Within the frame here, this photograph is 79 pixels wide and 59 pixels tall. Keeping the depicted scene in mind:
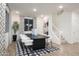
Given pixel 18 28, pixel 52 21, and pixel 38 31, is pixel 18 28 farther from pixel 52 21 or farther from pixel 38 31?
pixel 52 21

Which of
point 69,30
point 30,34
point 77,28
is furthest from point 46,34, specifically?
point 77,28

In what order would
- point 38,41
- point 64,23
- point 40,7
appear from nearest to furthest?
point 40,7 < point 64,23 < point 38,41

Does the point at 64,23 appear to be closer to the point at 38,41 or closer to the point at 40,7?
the point at 40,7

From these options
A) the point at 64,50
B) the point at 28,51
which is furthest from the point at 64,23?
the point at 28,51

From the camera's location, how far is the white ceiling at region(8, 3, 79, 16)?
88.9 inches

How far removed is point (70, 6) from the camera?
227 cm

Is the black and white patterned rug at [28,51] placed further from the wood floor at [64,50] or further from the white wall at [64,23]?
the white wall at [64,23]

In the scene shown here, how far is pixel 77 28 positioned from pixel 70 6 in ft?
1.65

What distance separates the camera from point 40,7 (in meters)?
2.30

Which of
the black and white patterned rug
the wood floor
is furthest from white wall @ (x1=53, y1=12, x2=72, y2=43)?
the black and white patterned rug

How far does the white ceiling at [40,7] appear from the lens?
226cm

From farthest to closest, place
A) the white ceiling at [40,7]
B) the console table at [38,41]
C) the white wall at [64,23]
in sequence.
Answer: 1. the console table at [38,41]
2. the white wall at [64,23]
3. the white ceiling at [40,7]

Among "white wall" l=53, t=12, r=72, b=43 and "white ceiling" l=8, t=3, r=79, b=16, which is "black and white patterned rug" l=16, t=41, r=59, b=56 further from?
"white ceiling" l=8, t=3, r=79, b=16

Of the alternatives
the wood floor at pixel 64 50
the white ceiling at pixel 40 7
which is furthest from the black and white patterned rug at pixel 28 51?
the white ceiling at pixel 40 7
